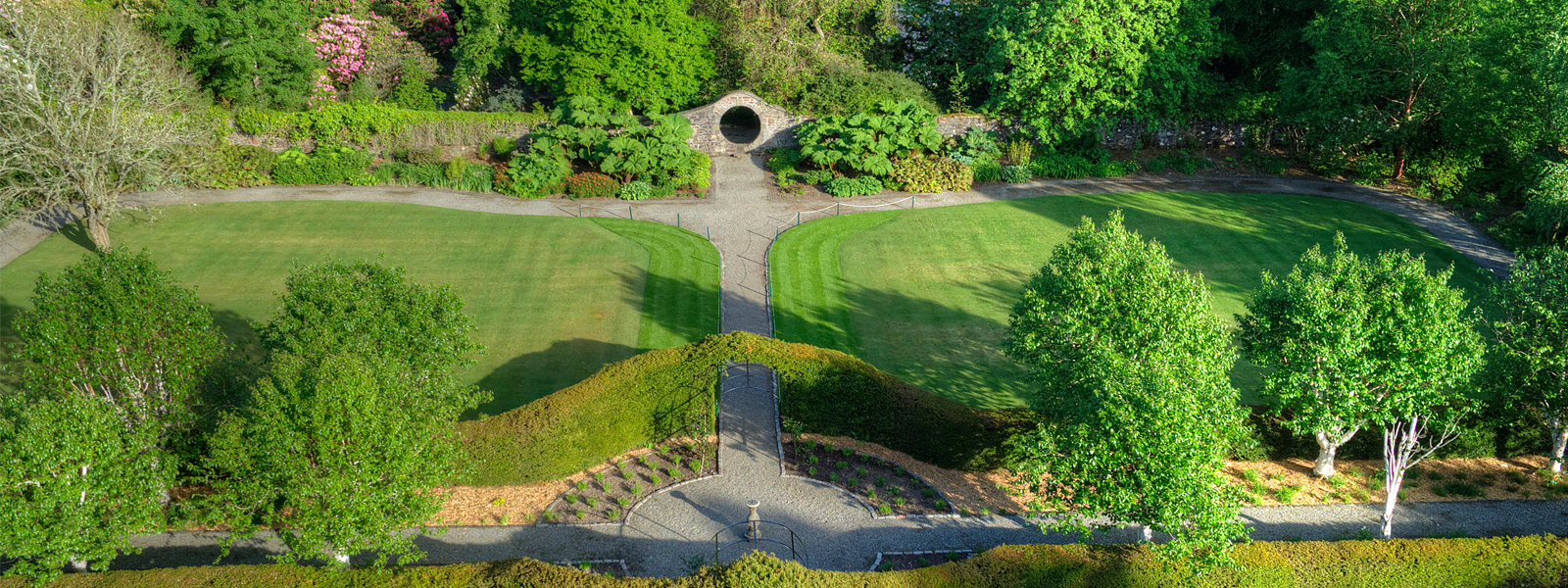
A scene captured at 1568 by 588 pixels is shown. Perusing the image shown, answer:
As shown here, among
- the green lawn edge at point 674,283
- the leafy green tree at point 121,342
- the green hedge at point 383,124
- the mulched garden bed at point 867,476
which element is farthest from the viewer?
the green hedge at point 383,124

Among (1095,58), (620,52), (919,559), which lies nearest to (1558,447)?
(919,559)

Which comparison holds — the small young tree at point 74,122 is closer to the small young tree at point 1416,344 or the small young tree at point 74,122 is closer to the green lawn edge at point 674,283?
the green lawn edge at point 674,283

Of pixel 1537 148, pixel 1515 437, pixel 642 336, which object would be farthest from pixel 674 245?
pixel 1537 148

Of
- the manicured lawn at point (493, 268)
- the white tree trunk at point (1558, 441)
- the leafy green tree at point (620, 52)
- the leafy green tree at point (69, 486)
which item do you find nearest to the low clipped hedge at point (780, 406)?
the manicured lawn at point (493, 268)

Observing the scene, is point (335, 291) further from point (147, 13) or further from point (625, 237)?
point (147, 13)

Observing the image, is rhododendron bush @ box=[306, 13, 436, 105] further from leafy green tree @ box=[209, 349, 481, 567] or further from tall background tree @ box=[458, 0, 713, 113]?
leafy green tree @ box=[209, 349, 481, 567]

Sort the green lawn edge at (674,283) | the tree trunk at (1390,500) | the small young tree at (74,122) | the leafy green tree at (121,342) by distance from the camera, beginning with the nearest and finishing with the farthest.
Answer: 1. the leafy green tree at (121,342)
2. the tree trunk at (1390,500)
3. the green lawn edge at (674,283)
4. the small young tree at (74,122)

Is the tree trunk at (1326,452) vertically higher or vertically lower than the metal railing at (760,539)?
higher

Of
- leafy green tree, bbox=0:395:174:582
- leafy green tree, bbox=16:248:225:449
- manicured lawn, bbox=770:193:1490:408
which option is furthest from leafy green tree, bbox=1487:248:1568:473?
leafy green tree, bbox=16:248:225:449
